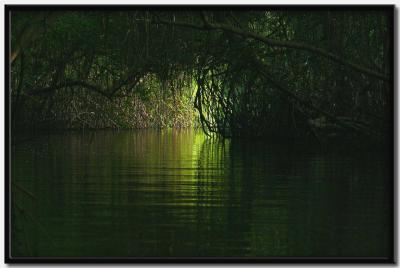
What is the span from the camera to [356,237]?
6277 mm

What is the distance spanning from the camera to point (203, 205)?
790cm

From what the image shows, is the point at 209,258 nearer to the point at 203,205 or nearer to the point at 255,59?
the point at 203,205

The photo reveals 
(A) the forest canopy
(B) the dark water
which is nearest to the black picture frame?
(B) the dark water

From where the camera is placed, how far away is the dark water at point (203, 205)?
235 inches

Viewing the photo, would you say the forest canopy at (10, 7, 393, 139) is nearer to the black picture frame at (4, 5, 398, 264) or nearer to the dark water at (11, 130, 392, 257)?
the dark water at (11, 130, 392, 257)

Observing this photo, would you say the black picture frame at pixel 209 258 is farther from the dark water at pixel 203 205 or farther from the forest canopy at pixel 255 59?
the forest canopy at pixel 255 59

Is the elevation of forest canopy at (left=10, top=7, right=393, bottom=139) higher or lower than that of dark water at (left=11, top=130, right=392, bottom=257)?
higher

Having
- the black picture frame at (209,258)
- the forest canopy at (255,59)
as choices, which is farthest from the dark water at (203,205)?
the forest canopy at (255,59)

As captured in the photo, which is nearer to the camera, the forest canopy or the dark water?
the dark water

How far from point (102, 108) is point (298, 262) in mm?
18439

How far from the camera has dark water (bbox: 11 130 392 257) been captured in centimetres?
598

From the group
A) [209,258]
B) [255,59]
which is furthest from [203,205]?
[255,59]

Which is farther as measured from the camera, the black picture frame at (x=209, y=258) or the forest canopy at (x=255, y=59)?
the forest canopy at (x=255, y=59)

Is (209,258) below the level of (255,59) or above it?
below
